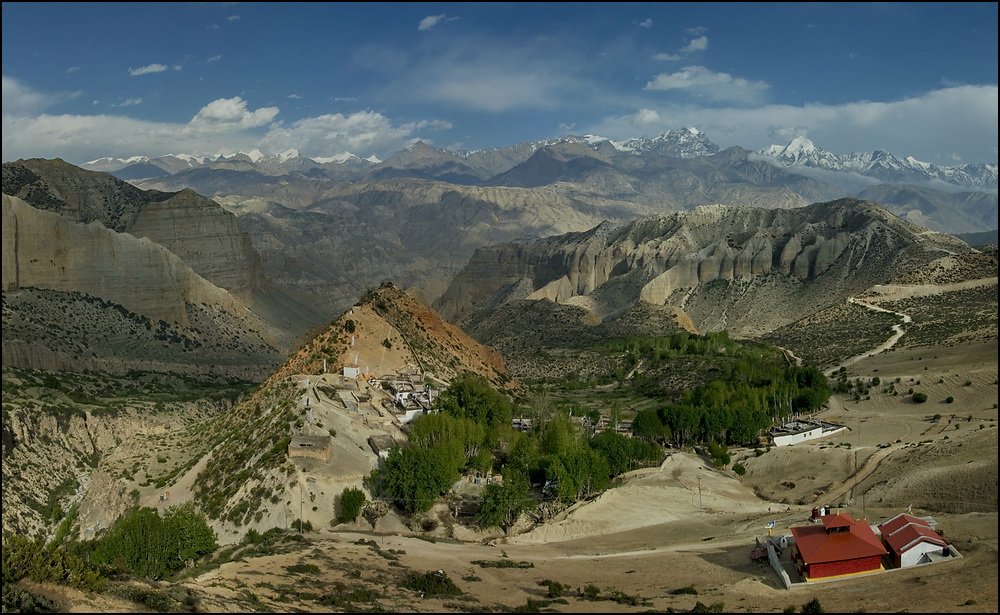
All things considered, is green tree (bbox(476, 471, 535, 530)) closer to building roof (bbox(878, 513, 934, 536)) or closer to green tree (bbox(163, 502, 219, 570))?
green tree (bbox(163, 502, 219, 570))

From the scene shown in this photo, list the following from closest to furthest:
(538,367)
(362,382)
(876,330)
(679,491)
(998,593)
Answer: (998,593)
(679,491)
(362,382)
(876,330)
(538,367)

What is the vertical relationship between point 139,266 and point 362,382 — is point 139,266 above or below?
above

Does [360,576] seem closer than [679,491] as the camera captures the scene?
Yes

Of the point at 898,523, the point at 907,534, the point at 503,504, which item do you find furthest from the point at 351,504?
the point at 907,534

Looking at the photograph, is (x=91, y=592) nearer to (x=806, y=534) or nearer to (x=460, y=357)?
(x=806, y=534)

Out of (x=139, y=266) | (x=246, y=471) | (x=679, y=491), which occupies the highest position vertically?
(x=139, y=266)

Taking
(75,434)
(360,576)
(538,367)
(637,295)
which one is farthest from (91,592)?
(637,295)

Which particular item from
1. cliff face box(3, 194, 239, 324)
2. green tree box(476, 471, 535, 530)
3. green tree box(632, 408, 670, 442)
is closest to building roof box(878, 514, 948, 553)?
green tree box(476, 471, 535, 530)
